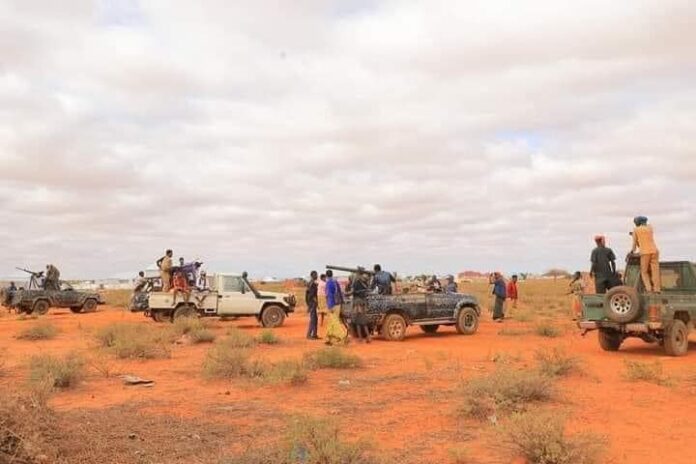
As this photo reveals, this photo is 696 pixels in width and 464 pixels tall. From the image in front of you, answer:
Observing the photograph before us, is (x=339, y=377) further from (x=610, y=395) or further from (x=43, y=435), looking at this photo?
(x=43, y=435)

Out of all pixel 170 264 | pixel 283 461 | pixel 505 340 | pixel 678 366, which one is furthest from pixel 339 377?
pixel 170 264

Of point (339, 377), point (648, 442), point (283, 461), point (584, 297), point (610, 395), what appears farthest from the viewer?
point (584, 297)

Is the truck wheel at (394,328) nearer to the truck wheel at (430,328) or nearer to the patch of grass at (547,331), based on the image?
the truck wheel at (430,328)

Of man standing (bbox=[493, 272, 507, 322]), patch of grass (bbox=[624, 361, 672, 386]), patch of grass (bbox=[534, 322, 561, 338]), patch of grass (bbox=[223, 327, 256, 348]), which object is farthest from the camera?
man standing (bbox=[493, 272, 507, 322])

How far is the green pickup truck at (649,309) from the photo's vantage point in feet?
44.2

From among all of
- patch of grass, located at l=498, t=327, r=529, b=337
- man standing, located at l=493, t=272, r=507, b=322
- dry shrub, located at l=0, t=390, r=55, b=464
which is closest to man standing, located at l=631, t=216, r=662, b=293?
patch of grass, located at l=498, t=327, r=529, b=337

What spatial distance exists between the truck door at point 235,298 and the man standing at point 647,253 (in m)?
12.9

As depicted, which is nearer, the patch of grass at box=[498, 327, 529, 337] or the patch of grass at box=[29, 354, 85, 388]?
the patch of grass at box=[29, 354, 85, 388]

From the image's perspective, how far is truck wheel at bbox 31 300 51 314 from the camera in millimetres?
31844

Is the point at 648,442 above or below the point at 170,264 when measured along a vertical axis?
below

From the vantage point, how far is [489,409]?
8383 mm

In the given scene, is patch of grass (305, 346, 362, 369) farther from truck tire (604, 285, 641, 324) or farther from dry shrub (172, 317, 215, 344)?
dry shrub (172, 317, 215, 344)

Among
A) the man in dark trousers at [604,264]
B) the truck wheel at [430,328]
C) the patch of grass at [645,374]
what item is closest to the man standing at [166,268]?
the truck wheel at [430,328]

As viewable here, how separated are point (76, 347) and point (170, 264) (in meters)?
6.26
